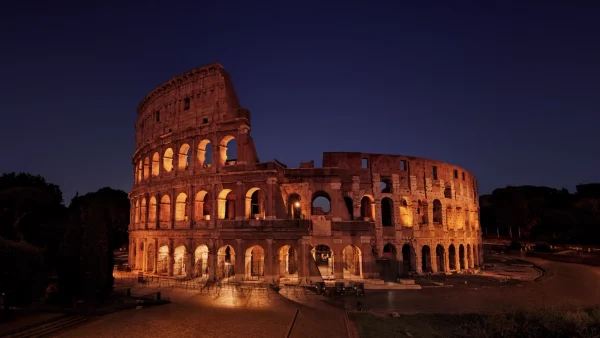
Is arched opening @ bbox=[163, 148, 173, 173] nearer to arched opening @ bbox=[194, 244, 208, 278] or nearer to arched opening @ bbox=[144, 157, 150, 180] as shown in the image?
arched opening @ bbox=[144, 157, 150, 180]

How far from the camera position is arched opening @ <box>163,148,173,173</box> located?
101 feet

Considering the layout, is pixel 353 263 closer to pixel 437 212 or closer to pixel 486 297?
pixel 437 212

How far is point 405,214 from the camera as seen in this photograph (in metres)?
30.9

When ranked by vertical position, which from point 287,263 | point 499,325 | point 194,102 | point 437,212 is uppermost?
point 194,102

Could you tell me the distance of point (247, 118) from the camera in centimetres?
2673

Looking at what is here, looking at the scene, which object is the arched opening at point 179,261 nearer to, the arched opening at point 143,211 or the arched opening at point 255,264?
the arched opening at point 143,211

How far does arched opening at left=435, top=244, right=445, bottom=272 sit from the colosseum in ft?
0.30

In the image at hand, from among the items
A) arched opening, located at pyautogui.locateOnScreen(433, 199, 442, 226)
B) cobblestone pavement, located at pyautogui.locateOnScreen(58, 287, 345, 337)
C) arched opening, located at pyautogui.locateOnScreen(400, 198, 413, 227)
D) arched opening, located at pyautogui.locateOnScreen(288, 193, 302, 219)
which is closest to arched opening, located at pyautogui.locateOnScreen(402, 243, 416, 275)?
arched opening, located at pyautogui.locateOnScreen(400, 198, 413, 227)

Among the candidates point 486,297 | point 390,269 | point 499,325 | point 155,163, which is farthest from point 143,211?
point 499,325

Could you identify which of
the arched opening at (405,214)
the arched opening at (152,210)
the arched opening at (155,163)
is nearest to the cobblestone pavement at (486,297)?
the arched opening at (405,214)

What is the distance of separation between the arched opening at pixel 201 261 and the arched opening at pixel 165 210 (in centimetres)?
445

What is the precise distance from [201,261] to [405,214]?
17.9 meters

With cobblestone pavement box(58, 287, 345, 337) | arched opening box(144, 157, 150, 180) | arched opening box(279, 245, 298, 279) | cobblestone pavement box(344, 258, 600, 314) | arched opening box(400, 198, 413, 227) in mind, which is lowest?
cobblestone pavement box(344, 258, 600, 314)

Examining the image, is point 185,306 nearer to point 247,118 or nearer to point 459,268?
point 247,118
